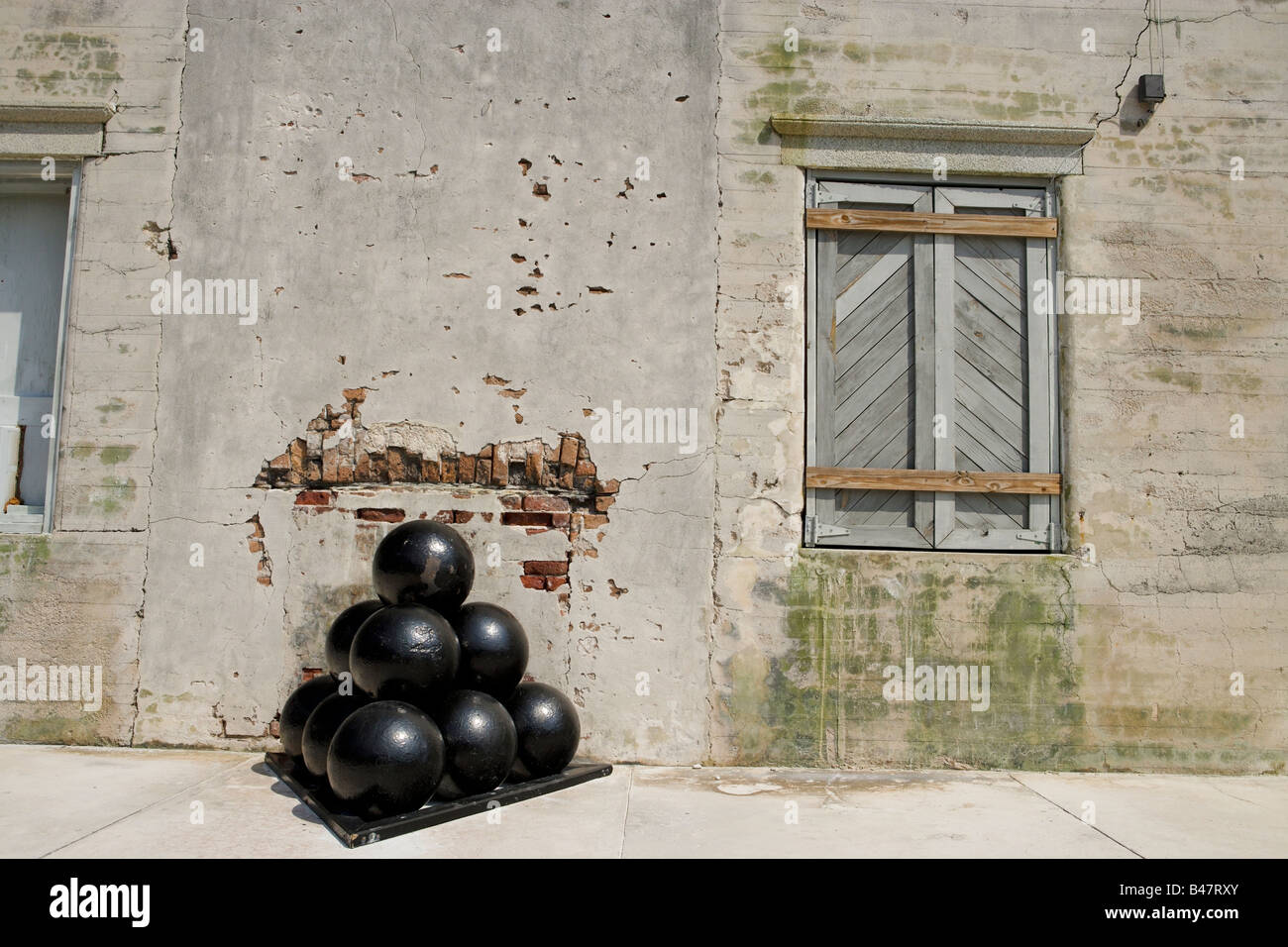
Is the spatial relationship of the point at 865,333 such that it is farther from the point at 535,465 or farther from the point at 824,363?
the point at 535,465

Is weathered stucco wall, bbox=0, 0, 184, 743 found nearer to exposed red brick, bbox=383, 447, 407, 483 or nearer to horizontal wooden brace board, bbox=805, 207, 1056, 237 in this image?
exposed red brick, bbox=383, 447, 407, 483

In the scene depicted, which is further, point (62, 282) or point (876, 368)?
point (62, 282)

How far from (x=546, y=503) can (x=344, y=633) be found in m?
1.24

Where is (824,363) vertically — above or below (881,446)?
above

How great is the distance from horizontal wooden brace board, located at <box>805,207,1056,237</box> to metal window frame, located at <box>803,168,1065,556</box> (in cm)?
8

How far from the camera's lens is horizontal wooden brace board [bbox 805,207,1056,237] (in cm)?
511

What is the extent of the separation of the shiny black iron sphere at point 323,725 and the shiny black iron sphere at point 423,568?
→ 1.57 ft

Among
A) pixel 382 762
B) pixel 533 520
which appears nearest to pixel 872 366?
pixel 533 520

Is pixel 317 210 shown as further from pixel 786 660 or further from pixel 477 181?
pixel 786 660

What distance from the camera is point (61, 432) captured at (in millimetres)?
5113

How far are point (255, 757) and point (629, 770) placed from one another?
6.46 ft

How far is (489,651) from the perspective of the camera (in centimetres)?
420

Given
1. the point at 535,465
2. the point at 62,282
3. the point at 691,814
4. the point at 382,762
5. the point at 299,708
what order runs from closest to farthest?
the point at 382,762 → the point at 691,814 → the point at 299,708 → the point at 535,465 → the point at 62,282

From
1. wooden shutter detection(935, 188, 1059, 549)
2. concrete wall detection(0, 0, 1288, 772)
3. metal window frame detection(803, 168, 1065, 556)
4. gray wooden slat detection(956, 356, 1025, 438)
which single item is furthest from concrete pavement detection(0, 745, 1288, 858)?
gray wooden slat detection(956, 356, 1025, 438)
